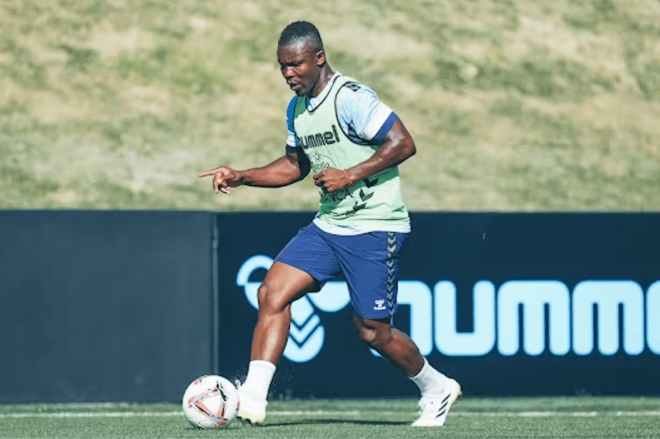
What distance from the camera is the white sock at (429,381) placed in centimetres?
648

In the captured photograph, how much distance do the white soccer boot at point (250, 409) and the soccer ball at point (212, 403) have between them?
0.06m

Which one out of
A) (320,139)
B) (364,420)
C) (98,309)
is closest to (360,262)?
(320,139)

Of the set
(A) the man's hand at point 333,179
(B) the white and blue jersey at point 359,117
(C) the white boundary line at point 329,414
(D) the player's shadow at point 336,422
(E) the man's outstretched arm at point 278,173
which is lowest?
(C) the white boundary line at point 329,414

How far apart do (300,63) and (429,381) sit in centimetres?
179

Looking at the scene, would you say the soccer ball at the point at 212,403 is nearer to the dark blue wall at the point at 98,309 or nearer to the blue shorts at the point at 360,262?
the blue shorts at the point at 360,262

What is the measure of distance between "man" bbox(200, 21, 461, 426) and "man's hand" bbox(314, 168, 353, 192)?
0.03 metres

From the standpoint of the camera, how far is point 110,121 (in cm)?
1307

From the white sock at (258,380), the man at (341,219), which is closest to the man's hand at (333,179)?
the man at (341,219)

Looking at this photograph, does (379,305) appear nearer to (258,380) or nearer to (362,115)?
(258,380)

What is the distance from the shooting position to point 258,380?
19.7 ft

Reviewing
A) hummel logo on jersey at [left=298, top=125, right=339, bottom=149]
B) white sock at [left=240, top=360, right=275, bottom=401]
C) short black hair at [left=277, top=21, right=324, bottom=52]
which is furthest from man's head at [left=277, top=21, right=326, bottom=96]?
white sock at [left=240, top=360, right=275, bottom=401]

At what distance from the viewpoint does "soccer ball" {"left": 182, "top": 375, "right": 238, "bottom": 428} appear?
19.8 ft

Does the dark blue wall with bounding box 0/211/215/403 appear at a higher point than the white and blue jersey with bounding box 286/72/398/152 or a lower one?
lower

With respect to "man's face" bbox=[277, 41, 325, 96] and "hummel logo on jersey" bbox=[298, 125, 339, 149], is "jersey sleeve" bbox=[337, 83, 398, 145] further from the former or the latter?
"man's face" bbox=[277, 41, 325, 96]
